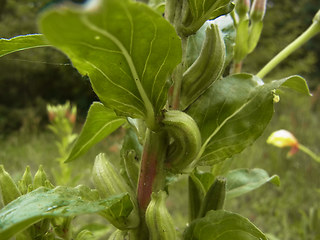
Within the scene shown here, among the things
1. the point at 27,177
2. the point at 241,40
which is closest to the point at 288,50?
the point at 241,40

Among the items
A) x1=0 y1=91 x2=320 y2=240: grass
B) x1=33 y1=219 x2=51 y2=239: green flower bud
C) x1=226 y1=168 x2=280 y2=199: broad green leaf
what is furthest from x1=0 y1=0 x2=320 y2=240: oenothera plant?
x1=0 y1=91 x2=320 y2=240: grass

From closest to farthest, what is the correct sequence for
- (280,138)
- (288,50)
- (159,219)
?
(159,219), (288,50), (280,138)

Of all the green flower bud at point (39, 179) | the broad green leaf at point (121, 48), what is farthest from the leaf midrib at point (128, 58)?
the green flower bud at point (39, 179)

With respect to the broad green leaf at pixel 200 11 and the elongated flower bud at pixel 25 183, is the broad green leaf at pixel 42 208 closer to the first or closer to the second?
the elongated flower bud at pixel 25 183

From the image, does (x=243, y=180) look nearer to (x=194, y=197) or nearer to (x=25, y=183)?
(x=194, y=197)

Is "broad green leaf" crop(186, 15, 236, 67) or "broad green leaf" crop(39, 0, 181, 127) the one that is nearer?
"broad green leaf" crop(39, 0, 181, 127)

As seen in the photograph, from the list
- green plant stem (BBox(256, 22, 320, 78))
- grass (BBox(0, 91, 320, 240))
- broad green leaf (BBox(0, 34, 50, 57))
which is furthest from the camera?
grass (BBox(0, 91, 320, 240))

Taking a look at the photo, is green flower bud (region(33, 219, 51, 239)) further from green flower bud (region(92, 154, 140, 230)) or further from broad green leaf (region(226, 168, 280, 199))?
broad green leaf (region(226, 168, 280, 199))
